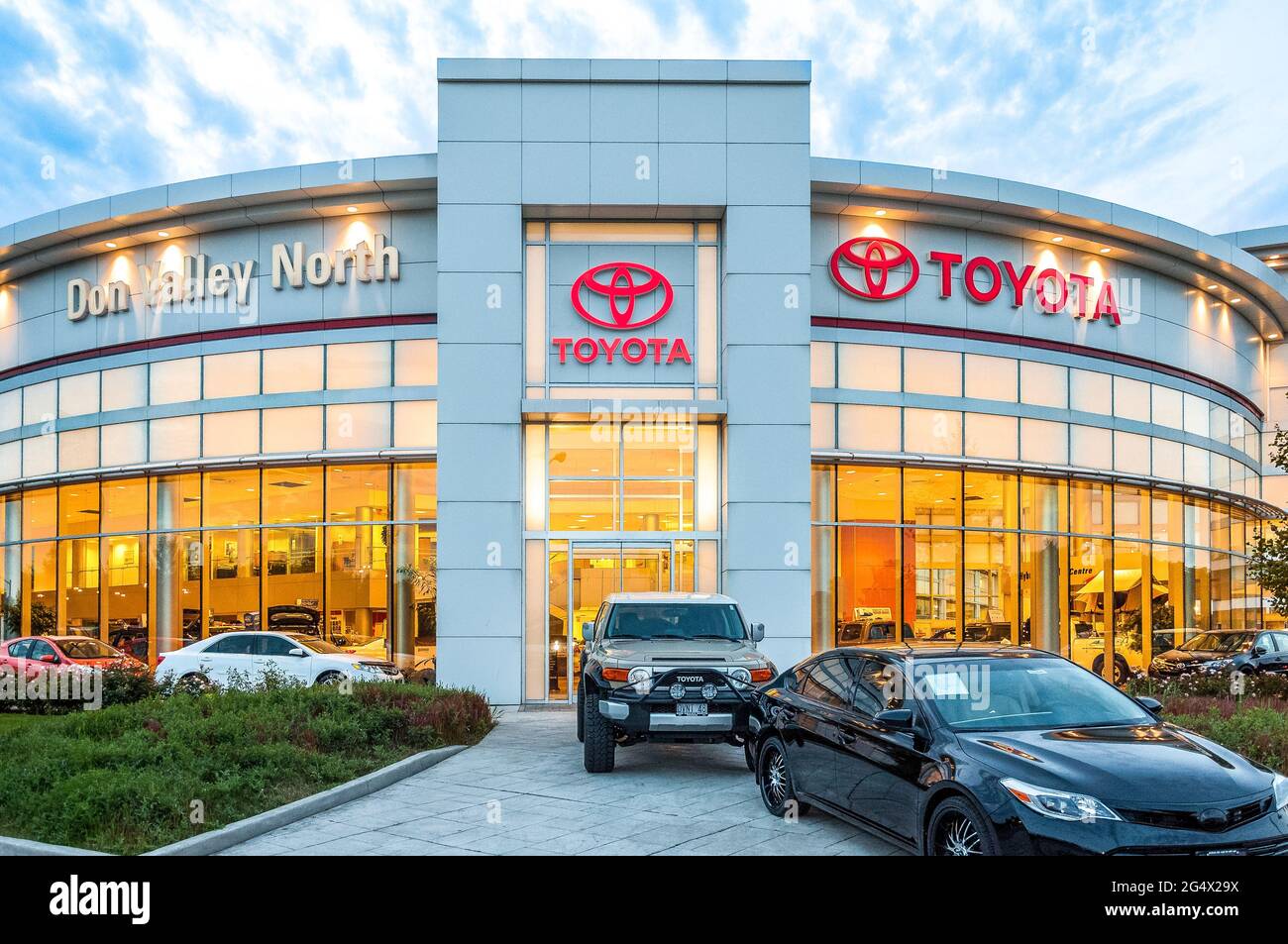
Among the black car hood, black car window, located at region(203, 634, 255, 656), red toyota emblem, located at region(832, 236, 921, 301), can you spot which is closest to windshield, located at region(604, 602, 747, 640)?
the black car hood

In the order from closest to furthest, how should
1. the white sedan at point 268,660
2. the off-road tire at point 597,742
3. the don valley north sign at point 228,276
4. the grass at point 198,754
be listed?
the grass at point 198,754, the off-road tire at point 597,742, the white sedan at point 268,660, the don valley north sign at point 228,276

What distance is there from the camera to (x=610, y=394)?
18.6 meters

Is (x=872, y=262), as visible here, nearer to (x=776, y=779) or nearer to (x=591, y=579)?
(x=591, y=579)

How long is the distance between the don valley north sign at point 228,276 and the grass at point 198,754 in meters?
11.1

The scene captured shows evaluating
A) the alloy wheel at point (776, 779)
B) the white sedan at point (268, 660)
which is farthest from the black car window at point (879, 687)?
the white sedan at point (268, 660)

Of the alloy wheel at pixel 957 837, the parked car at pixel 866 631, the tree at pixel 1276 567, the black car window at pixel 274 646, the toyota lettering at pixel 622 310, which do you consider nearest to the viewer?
the alloy wheel at pixel 957 837

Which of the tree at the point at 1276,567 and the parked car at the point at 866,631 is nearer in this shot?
the tree at the point at 1276,567

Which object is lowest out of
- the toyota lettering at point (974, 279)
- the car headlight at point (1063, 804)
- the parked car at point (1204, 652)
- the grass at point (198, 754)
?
the parked car at point (1204, 652)

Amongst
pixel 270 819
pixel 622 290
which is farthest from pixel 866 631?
pixel 270 819

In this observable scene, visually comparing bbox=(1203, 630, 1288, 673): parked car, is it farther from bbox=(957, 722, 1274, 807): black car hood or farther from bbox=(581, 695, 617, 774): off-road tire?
bbox=(957, 722, 1274, 807): black car hood

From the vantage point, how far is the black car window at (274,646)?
59.7 feet

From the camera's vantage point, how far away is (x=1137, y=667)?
23297 millimetres

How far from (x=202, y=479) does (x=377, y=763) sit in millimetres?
13972

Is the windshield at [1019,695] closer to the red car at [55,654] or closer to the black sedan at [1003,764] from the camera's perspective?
the black sedan at [1003,764]
